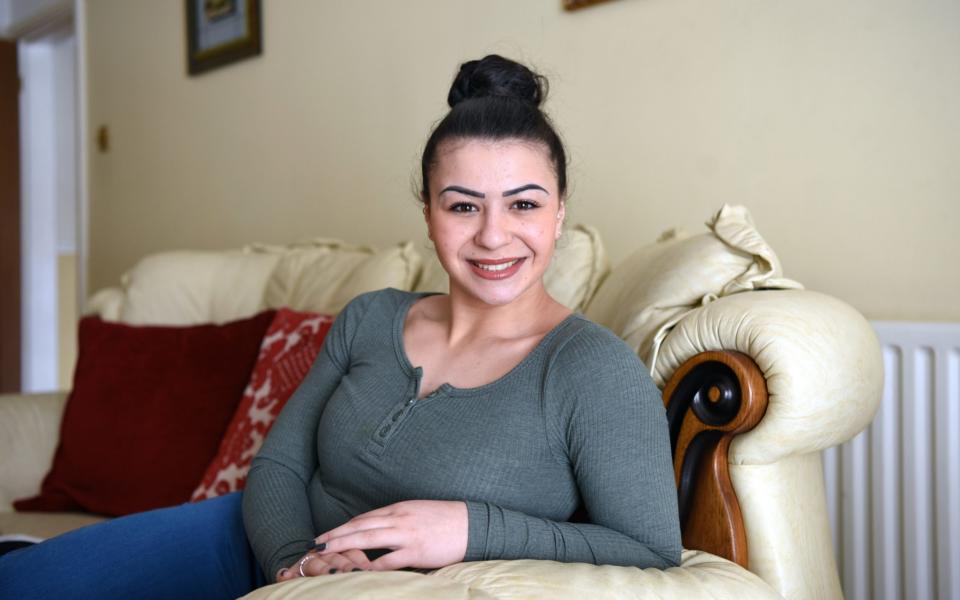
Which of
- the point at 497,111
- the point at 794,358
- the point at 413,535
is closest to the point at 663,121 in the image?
the point at 497,111

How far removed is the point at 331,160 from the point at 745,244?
1786 millimetres

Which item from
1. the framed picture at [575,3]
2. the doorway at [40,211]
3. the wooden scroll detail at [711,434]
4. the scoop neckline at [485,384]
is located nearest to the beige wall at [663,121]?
the framed picture at [575,3]

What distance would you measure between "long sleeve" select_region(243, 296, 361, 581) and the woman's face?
247 millimetres

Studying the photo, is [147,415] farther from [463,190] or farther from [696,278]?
[696,278]

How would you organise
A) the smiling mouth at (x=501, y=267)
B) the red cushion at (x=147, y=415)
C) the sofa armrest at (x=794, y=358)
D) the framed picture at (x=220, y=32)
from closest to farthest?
the sofa armrest at (x=794, y=358), the smiling mouth at (x=501, y=267), the red cushion at (x=147, y=415), the framed picture at (x=220, y=32)

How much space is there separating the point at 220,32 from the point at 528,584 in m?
2.93

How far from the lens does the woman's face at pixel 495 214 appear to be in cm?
115

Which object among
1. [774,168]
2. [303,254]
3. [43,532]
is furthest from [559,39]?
[43,532]

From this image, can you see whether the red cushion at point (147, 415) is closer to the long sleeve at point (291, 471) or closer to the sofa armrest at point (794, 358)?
the long sleeve at point (291, 471)

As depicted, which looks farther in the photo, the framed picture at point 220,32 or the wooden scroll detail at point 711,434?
the framed picture at point 220,32

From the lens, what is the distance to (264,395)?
1.76 metres

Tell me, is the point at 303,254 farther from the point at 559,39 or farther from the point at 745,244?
the point at 745,244

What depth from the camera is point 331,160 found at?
2803 mm

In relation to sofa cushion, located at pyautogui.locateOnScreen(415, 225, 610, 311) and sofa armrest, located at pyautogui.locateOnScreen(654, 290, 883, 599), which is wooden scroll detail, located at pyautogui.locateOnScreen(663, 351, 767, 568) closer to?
sofa armrest, located at pyautogui.locateOnScreen(654, 290, 883, 599)
